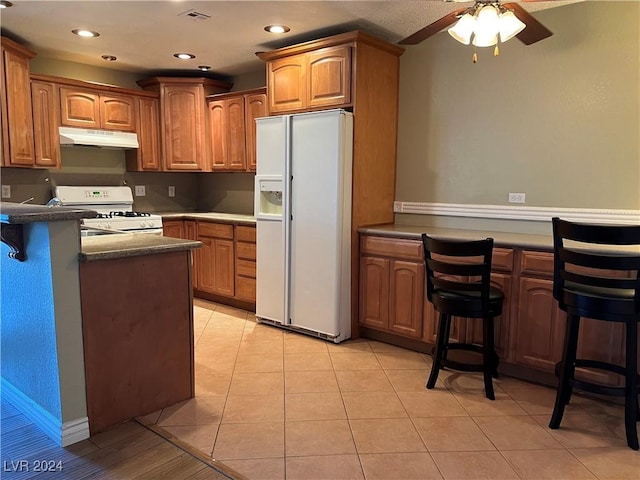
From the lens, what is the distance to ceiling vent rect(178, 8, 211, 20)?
3230 millimetres

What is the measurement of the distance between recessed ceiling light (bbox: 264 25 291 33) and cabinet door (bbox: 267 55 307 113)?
8.6 inches

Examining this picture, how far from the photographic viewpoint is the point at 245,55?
14.4 ft

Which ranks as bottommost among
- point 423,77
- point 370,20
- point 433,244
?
point 433,244

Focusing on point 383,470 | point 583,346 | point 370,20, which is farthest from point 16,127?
point 583,346

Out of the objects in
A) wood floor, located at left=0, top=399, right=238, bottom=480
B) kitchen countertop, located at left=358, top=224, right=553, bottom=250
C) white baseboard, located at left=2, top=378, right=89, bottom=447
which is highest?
kitchen countertop, located at left=358, top=224, right=553, bottom=250

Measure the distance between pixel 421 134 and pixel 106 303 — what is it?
271 cm

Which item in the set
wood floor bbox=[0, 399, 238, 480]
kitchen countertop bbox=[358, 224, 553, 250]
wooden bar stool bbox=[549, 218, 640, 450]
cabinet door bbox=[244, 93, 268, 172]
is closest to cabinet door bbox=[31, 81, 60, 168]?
cabinet door bbox=[244, 93, 268, 172]

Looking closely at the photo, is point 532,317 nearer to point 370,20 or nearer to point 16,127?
point 370,20

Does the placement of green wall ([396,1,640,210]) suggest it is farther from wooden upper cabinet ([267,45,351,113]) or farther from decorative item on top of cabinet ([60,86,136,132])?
decorative item on top of cabinet ([60,86,136,132])

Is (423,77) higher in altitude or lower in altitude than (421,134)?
higher

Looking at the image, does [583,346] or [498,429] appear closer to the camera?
[498,429]

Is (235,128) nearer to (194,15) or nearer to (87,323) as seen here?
(194,15)

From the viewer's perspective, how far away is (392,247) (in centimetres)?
341

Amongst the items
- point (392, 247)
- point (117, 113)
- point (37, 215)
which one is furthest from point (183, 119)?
point (37, 215)
